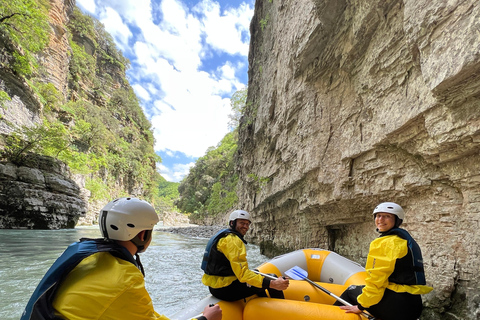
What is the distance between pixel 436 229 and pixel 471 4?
2965 mm

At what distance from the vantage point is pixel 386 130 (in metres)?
4.10

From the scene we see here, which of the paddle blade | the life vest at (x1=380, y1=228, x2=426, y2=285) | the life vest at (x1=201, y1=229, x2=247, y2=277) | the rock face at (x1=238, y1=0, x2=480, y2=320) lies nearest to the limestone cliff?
the rock face at (x1=238, y1=0, x2=480, y2=320)

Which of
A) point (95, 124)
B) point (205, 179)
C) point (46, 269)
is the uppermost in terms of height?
point (95, 124)

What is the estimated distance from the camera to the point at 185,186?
159ft

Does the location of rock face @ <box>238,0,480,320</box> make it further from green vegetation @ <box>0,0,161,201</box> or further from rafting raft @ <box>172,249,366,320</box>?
green vegetation @ <box>0,0,161,201</box>

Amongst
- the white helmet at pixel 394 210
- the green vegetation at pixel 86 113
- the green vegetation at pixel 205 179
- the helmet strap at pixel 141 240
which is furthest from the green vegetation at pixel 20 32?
the green vegetation at pixel 205 179

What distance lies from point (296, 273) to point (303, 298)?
61 cm

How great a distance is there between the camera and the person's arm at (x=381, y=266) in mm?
2357

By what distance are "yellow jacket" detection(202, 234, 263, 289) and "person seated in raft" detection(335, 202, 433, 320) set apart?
120 centimetres

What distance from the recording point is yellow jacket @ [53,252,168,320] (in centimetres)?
105

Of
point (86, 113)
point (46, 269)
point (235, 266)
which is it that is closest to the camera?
point (235, 266)

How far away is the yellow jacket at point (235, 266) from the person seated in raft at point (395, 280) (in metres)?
1.20

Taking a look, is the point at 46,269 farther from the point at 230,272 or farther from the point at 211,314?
the point at 211,314

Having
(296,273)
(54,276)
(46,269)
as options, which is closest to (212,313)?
(54,276)
